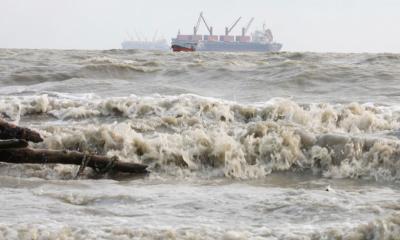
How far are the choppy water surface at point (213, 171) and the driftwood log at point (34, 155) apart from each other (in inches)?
6.6

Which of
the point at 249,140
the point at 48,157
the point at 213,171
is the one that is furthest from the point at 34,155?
the point at 249,140

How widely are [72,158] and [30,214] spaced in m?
1.59

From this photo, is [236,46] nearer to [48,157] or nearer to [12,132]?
[48,157]

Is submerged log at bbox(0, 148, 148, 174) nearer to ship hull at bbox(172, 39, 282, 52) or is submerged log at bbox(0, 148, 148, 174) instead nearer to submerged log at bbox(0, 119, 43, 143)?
submerged log at bbox(0, 119, 43, 143)

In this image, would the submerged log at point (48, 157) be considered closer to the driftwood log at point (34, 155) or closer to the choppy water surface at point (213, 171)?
the driftwood log at point (34, 155)

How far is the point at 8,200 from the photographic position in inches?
196

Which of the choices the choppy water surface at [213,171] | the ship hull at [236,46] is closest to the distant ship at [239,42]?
the ship hull at [236,46]

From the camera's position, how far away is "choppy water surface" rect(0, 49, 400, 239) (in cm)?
418

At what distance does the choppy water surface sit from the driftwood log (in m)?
0.17

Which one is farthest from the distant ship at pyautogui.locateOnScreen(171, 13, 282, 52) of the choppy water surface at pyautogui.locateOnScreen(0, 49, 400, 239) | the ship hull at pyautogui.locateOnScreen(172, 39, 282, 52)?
the choppy water surface at pyautogui.locateOnScreen(0, 49, 400, 239)

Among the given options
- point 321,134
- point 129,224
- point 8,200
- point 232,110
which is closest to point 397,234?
point 129,224

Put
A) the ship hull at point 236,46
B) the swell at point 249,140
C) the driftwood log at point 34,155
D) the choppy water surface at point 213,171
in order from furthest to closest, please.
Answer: the ship hull at point 236,46 → the swell at point 249,140 → the driftwood log at point 34,155 → the choppy water surface at point 213,171

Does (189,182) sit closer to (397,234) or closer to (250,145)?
(250,145)

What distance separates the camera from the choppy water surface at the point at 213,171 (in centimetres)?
418
